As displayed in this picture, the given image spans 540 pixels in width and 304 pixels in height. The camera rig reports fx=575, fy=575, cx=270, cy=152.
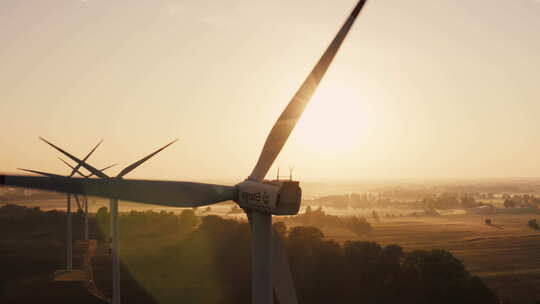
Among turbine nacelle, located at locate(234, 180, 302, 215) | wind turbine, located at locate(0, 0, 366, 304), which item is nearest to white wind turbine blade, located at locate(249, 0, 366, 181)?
wind turbine, located at locate(0, 0, 366, 304)

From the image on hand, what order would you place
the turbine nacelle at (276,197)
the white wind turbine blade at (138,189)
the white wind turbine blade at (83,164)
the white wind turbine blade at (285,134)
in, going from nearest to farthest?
the turbine nacelle at (276,197) → the white wind turbine blade at (138,189) → the white wind turbine blade at (285,134) → the white wind turbine blade at (83,164)

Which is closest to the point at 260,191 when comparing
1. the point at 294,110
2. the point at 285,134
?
the point at 285,134

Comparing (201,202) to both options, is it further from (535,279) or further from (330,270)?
(535,279)

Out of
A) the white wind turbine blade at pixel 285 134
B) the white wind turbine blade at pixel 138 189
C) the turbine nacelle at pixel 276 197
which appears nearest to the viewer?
the turbine nacelle at pixel 276 197

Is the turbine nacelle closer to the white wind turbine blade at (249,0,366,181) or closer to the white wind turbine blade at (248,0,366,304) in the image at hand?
the white wind turbine blade at (248,0,366,304)

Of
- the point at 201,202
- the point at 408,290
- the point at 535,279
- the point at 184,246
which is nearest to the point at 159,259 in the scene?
the point at 184,246

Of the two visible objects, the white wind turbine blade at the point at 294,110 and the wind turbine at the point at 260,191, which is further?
the white wind turbine blade at the point at 294,110

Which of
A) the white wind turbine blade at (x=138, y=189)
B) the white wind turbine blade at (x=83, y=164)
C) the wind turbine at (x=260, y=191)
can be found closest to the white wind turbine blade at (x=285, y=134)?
the wind turbine at (x=260, y=191)

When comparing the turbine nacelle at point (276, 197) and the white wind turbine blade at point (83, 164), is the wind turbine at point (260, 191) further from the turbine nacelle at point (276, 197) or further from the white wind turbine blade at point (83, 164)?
the white wind turbine blade at point (83, 164)

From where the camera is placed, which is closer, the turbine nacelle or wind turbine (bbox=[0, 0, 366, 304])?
the turbine nacelle
